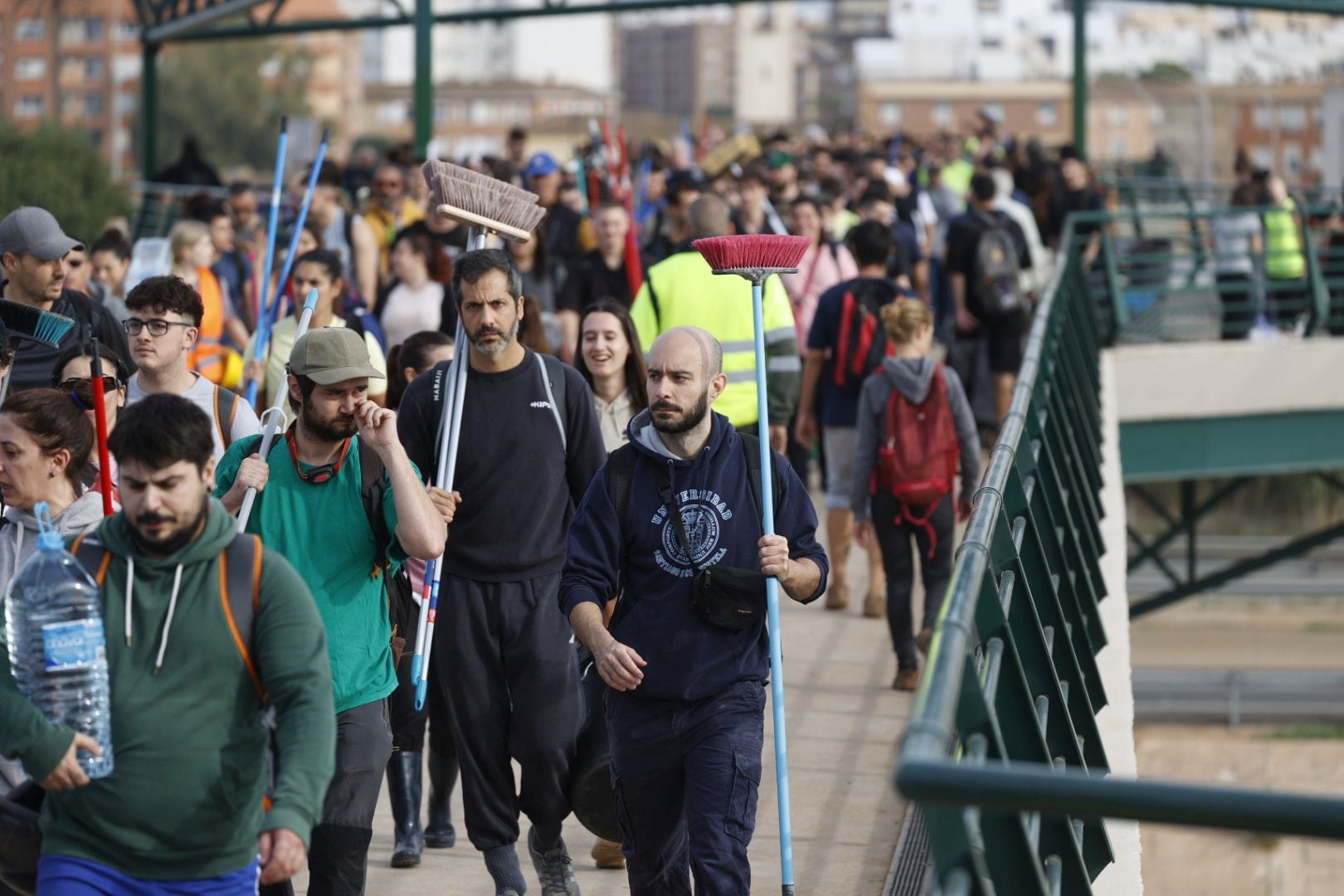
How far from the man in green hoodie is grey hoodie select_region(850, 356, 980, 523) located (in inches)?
217

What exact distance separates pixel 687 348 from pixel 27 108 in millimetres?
148328

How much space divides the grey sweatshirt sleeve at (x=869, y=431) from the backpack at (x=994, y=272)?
5.00 metres

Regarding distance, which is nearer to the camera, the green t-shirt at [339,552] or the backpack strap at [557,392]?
the green t-shirt at [339,552]

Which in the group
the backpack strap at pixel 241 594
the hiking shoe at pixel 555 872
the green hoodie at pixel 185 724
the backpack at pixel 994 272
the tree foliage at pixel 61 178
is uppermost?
the tree foliage at pixel 61 178

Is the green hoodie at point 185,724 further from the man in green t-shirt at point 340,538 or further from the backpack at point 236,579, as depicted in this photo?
the man in green t-shirt at point 340,538

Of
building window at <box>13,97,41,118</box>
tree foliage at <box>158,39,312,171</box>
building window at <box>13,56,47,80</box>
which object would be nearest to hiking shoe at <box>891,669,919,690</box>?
tree foliage at <box>158,39,312,171</box>

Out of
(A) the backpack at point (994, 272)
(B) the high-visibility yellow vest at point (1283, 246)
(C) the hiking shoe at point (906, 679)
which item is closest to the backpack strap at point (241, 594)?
(C) the hiking shoe at point (906, 679)

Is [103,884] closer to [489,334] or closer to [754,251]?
[489,334]

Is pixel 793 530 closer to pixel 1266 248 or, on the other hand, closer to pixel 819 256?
pixel 819 256

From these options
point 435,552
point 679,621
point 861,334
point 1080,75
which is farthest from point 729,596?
point 1080,75

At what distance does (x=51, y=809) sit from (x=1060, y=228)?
639 inches

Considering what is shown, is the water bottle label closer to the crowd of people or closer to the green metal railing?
the crowd of people

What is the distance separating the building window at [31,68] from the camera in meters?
139

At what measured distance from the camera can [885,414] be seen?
31.8 feet
